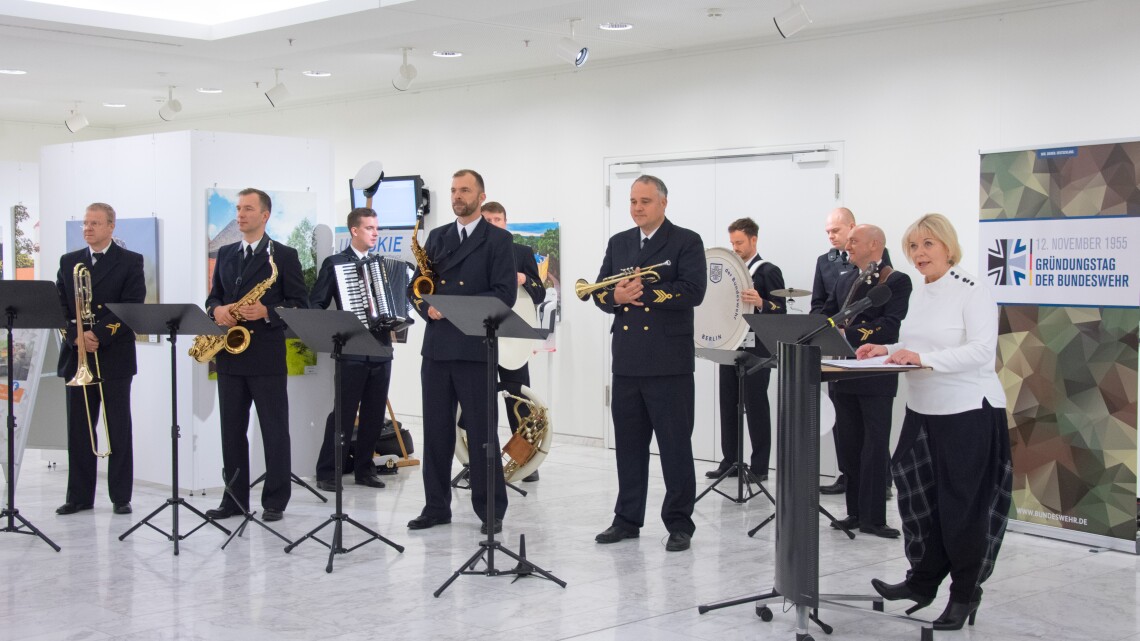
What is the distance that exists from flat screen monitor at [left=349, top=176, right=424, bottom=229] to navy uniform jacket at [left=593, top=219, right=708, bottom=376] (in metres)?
5.49

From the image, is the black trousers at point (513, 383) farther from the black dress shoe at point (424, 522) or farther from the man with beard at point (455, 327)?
the man with beard at point (455, 327)

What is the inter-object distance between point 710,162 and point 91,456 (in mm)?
4946

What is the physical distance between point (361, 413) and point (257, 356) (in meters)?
1.51

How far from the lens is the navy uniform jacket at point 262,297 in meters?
6.73

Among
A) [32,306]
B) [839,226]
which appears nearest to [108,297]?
[32,306]

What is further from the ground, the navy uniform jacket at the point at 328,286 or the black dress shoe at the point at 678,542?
the navy uniform jacket at the point at 328,286

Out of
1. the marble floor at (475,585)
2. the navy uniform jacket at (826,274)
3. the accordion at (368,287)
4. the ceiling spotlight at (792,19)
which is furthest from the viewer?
the navy uniform jacket at (826,274)

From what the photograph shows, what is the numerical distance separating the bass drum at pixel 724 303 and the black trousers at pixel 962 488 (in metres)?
2.79

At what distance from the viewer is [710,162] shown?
9.30 meters

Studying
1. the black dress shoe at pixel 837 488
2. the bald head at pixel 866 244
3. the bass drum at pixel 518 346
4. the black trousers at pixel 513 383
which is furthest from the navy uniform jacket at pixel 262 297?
the black dress shoe at pixel 837 488

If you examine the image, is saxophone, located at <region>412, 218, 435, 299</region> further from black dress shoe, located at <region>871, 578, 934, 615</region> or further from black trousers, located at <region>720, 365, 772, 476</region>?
black dress shoe, located at <region>871, 578, 934, 615</region>

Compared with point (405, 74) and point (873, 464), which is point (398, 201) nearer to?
point (405, 74)

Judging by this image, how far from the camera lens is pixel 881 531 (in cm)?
654

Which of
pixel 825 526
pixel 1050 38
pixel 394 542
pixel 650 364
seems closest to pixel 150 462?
pixel 394 542
